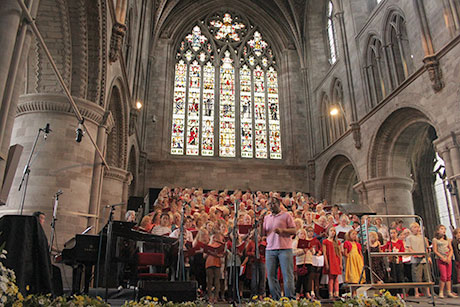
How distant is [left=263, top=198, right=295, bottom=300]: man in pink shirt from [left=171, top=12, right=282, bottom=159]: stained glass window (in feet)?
51.9

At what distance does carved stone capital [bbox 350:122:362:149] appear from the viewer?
645 inches

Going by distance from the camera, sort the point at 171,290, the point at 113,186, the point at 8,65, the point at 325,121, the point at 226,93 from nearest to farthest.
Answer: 1. the point at 8,65
2. the point at 171,290
3. the point at 113,186
4. the point at 325,121
5. the point at 226,93

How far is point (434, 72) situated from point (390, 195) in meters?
4.91

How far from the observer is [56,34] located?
28.2 feet

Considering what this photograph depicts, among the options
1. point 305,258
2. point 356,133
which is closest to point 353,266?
point 305,258

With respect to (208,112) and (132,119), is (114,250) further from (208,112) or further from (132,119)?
(208,112)

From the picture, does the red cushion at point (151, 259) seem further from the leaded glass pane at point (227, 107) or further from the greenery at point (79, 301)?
the leaded glass pane at point (227, 107)

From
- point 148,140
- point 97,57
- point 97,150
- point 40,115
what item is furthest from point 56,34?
point 148,140

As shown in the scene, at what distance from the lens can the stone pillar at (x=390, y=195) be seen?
48.3 feet

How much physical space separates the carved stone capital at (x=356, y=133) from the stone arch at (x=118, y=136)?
9166mm

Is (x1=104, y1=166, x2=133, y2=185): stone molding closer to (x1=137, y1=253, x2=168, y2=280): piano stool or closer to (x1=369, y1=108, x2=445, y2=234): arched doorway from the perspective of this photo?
(x1=137, y1=253, x2=168, y2=280): piano stool

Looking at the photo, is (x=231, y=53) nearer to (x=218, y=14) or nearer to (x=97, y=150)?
(x=218, y=14)

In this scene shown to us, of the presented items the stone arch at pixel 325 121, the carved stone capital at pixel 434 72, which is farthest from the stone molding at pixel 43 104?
the stone arch at pixel 325 121

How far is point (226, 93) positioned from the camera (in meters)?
22.9
